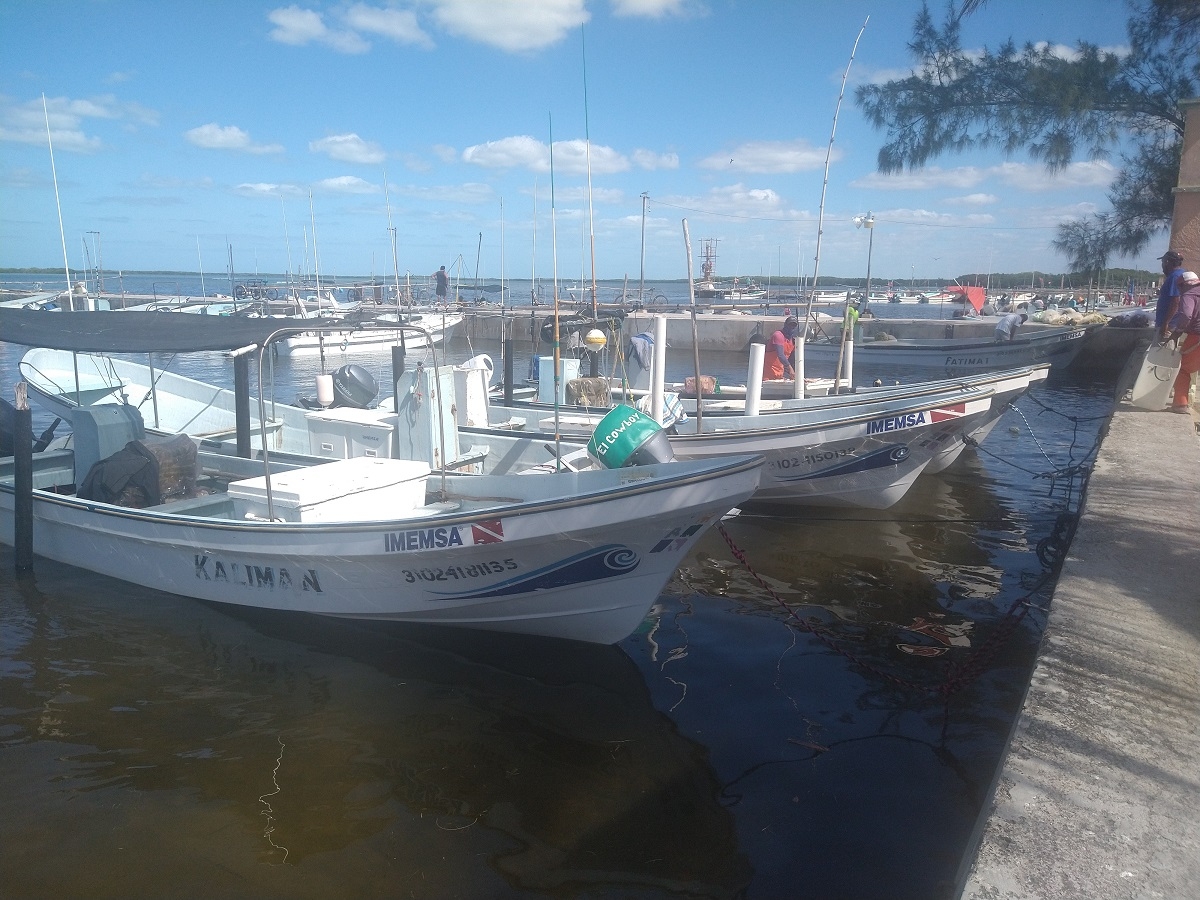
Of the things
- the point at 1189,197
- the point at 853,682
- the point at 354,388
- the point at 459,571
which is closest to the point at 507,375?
the point at 354,388

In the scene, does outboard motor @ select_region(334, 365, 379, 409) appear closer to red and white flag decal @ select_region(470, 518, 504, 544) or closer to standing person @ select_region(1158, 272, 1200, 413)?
red and white flag decal @ select_region(470, 518, 504, 544)

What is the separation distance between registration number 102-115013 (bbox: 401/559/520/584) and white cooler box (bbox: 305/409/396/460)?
281 centimetres

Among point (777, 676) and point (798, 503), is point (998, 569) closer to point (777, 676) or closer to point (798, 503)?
point (798, 503)

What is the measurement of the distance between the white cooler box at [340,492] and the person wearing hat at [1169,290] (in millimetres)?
8975

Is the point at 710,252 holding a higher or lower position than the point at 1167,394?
higher

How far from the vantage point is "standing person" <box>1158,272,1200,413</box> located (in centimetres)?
920

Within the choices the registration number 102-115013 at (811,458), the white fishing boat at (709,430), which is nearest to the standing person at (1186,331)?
the white fishing boat at (709,430)

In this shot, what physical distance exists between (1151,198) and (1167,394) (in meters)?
7.38

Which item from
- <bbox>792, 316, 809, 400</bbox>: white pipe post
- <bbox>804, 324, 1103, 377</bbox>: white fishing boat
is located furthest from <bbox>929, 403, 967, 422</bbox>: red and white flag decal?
<bbox>804, 324, 1103, 377</bbox>: white fishing boat

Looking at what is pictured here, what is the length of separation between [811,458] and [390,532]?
20.1 feet

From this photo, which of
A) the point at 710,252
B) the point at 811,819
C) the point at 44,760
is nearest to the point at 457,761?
the point at 811,819

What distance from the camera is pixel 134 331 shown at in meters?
8.28

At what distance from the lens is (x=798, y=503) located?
10.9m

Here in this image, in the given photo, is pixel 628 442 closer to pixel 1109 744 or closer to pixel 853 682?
pixel 853 682
